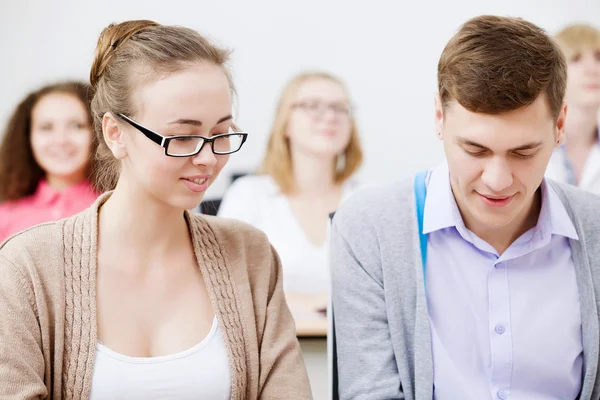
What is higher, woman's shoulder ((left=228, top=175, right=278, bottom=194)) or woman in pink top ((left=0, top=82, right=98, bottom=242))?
woman in pink top ((left=0, top=82, right=98, bottom=242))

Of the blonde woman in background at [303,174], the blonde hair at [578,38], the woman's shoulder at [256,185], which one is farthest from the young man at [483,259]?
the blonde hair at [578,38]

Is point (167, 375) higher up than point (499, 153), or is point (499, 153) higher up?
point (499, 153)

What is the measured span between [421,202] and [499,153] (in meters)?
0.24

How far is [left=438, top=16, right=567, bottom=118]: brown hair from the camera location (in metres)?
1.23

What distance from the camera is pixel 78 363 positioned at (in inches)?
47.8

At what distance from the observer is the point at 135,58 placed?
128 centimetres

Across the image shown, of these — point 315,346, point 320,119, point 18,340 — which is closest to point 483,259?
point 18,340

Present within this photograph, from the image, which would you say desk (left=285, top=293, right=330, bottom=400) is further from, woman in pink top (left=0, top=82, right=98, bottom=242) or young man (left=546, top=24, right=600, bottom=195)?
young man (left=546, top=24, right=600, bottom=195)

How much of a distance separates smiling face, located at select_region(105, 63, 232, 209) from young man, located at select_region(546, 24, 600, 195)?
2.31m

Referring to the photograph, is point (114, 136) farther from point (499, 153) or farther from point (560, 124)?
point (560, 124)

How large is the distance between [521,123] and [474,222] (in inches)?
10.2

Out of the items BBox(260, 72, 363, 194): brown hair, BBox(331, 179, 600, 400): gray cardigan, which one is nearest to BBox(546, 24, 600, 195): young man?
BBox(260, 72, 363, 194): brown hair

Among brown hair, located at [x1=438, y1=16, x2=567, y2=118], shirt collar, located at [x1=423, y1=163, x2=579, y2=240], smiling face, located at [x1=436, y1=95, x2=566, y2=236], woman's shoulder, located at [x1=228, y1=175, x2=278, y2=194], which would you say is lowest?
woman's shoulder, located at [x1=228, y1=175, x2=278, y2=194]

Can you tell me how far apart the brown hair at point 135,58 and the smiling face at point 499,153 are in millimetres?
439
